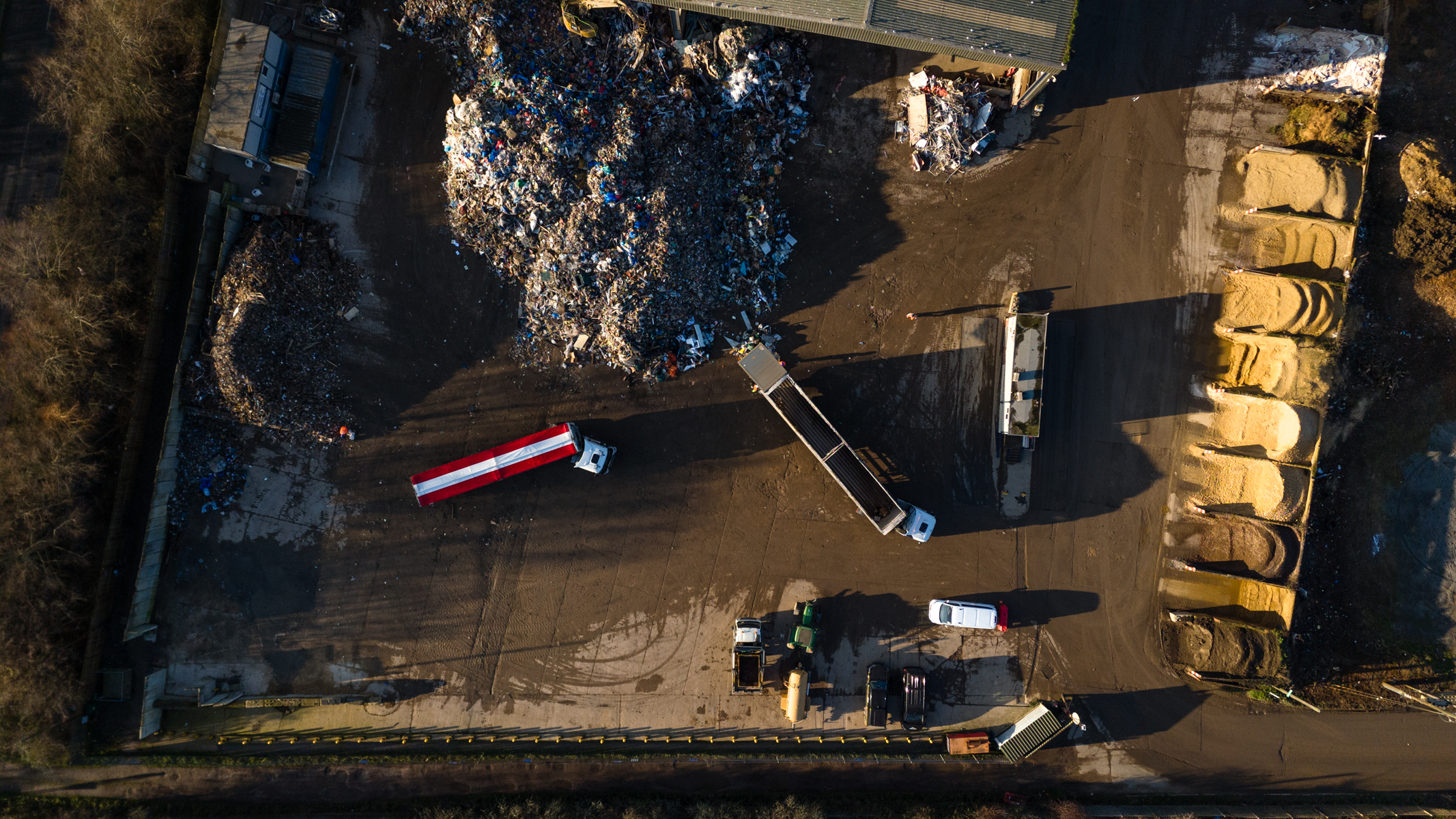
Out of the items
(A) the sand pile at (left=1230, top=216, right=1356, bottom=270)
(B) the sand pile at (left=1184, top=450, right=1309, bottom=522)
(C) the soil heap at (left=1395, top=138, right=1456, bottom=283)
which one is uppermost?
(C) the soil heap at (left=1395, top=138, right=1456, bottom=283)

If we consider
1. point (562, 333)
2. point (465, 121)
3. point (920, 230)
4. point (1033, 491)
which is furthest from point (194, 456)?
point (1033, 491)

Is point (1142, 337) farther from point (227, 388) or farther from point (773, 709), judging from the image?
point (227, 388)

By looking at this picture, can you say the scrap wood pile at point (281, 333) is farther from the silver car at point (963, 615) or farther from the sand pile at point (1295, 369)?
the sand pile at point (1295, 369)

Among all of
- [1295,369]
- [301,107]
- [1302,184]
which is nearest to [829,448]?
[1295,369]

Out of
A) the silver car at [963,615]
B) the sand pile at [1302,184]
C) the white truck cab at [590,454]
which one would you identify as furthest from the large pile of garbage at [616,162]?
the sand pile at [1302,184]

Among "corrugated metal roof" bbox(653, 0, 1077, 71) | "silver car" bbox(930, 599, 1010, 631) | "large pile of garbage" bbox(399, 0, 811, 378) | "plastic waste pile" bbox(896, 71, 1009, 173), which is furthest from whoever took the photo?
"silver car" bbox(930, 599, 1010, 631)

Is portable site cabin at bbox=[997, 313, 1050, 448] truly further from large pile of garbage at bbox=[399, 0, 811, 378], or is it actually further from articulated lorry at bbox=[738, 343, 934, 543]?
large pile of garbage at bbox=[399, 0, 811, 378]

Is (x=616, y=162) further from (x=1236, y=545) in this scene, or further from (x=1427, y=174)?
(x=1427, y=174)

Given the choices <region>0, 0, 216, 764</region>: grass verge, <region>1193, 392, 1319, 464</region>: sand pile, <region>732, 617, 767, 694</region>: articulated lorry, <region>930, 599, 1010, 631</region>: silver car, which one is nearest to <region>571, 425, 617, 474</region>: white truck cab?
<region>732, 617, 767, 694</region>: articulated lorry
